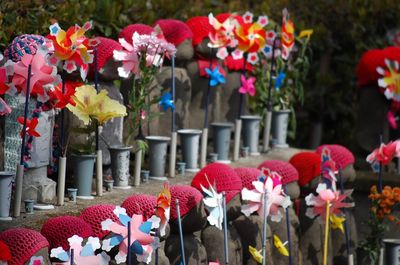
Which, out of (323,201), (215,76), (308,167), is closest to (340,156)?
(308,167)

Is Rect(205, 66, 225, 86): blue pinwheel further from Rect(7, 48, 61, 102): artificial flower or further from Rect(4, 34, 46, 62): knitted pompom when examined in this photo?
Rect(7, 48, 61, 102): artificial flower

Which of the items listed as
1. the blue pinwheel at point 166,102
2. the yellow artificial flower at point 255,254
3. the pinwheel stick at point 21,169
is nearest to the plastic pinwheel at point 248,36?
the blue pinwheel at point 166,102

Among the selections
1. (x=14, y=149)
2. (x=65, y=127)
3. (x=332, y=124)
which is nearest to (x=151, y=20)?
(x=65, y=127)

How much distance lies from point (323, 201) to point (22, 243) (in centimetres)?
222

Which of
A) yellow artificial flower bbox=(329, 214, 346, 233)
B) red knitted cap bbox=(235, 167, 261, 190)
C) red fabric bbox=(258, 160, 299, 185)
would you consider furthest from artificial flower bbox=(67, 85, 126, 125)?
yellow artificial flower bbox=(329, 214, 346, 233)

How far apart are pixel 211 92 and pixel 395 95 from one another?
1.37m

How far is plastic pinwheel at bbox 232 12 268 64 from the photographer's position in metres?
7.00

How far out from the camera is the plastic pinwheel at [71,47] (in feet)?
17.6

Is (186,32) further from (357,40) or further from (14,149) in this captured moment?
(357,40)

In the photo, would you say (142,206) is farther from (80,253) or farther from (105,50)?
(105,50)

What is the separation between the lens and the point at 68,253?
4641 mm

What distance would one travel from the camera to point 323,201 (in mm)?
6281

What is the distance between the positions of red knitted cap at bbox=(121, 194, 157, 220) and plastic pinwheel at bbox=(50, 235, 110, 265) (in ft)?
1.62

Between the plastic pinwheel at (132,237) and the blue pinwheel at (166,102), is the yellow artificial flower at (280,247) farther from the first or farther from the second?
the plastic pinwheel at (132,237)
